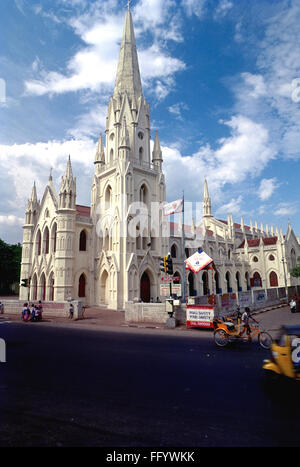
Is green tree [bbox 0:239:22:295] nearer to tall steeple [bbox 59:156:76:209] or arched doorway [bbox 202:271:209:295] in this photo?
tall steeple [bbox 59:156:76:209]

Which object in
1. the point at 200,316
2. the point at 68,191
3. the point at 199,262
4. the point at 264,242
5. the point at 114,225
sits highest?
the point at 68,191

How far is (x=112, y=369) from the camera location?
7.56 metres

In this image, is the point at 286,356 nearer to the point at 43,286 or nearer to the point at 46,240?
the point at 43,286

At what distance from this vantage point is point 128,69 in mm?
34875

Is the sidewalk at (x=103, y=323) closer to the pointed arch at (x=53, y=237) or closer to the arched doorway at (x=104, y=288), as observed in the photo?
the arched doorway at (x=104, y=288)

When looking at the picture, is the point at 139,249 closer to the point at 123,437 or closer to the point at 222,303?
the point at 222,303

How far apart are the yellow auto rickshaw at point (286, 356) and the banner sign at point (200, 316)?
9.28 m

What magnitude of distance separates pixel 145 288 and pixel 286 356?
79.3 feet

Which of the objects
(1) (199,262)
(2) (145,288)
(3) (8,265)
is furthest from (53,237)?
(3) (8,265)

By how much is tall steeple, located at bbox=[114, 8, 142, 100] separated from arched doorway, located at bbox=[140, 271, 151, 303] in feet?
73.5

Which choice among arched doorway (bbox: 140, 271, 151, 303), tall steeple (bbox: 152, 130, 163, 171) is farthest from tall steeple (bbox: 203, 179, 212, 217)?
arched doorway (bbox: 140, 271, 151, 303)

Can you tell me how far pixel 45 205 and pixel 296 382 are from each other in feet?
110

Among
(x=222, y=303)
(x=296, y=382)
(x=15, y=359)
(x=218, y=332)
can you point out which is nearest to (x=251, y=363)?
(x=296, y=382)

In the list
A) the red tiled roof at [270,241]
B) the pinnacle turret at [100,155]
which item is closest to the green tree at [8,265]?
the pinnacle turret at [100,155]
